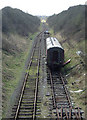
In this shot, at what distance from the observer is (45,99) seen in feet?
38.4

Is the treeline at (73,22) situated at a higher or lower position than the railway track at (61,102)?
higher

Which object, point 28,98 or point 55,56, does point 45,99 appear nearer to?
point 28,98

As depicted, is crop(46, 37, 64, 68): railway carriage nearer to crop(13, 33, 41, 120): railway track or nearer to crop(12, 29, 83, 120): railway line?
crop(12, 29, 83, 120): railway line

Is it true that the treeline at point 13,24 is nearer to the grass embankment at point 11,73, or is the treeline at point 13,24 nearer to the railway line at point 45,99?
the grass embankment at point 11,73

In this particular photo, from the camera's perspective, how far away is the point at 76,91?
12.7 m

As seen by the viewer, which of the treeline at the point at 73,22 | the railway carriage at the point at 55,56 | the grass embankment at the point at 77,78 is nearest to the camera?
the grass embankment at the point at 77,78

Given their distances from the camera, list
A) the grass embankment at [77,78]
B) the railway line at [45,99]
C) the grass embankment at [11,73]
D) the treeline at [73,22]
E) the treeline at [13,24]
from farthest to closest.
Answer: the treeline at [13,24], the treeline at [73,22], the grass embankment at [11,73], the grass embankment at [77,78], the railway line at [45,99]

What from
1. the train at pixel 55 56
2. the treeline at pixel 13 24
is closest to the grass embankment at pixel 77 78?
the train at pixel 55 56

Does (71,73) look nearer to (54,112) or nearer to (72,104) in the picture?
(72,104)

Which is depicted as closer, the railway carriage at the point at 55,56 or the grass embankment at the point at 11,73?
the grass embankment at the point at 11,73

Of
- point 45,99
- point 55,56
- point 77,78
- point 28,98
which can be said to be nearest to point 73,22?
point 55,56

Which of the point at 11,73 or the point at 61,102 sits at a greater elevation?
the point at 11,73

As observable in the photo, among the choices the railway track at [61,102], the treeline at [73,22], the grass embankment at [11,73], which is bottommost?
the railway track at [61,102]

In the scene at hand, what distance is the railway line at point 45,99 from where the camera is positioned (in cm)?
977
